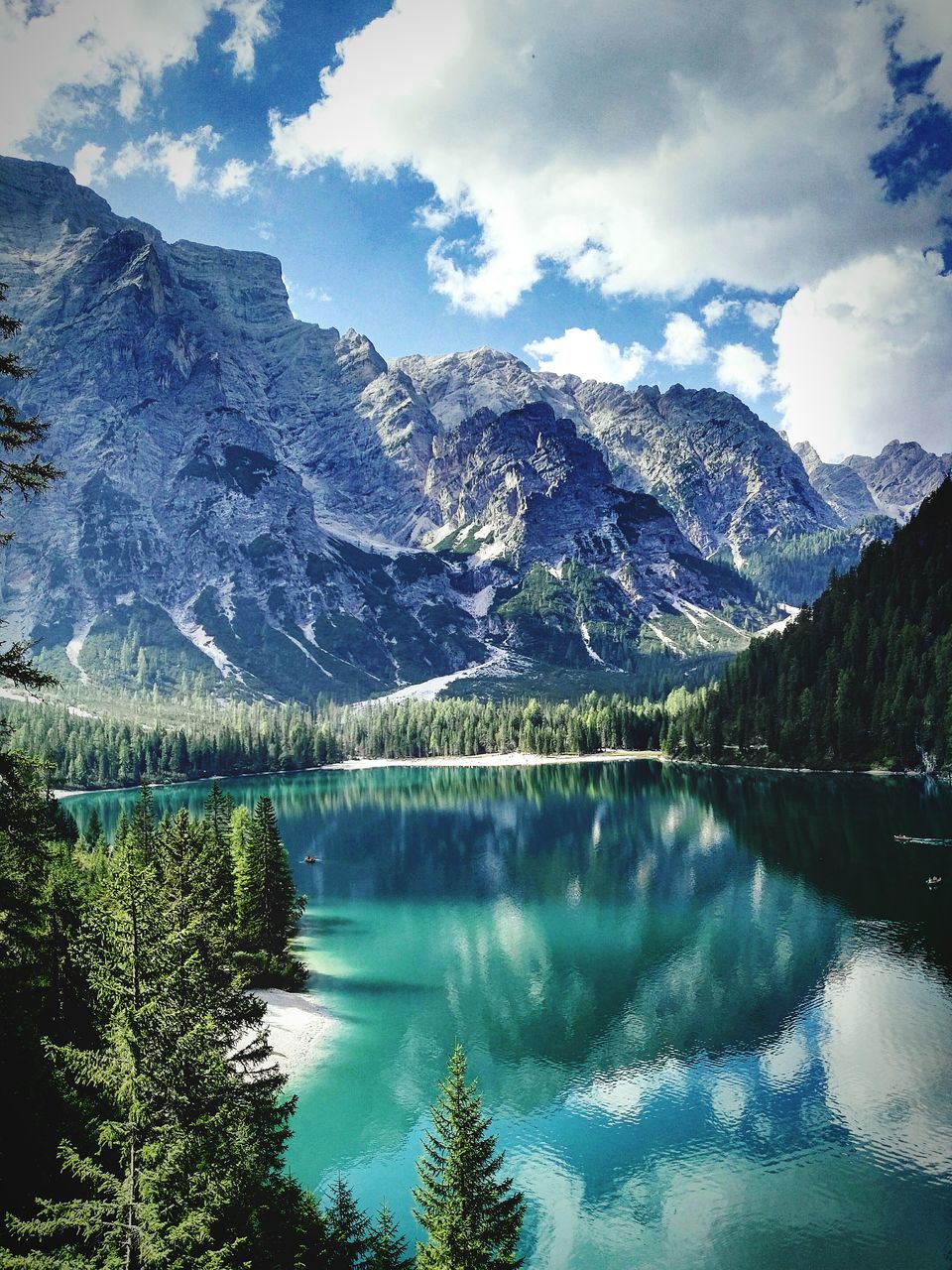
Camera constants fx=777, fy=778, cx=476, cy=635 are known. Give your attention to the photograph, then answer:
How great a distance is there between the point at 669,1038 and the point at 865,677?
138 m

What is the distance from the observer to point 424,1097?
141ft

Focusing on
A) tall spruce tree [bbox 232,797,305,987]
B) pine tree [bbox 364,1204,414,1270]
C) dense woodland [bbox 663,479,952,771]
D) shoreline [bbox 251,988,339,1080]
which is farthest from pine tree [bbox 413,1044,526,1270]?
dense woodland [bbox 663,479,952,771]

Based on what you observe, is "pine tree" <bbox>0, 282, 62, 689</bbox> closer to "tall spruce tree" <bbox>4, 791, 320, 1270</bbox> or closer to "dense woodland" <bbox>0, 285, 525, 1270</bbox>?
"dense woodland" <bbox>0, 285, 525, 1270</bbox>

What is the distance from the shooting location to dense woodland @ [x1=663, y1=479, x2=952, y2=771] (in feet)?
488

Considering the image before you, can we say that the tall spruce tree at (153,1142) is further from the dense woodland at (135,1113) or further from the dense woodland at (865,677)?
the dense woodland at (865,677)

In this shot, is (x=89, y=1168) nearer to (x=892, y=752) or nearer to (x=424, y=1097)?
(x=424, y=1097)

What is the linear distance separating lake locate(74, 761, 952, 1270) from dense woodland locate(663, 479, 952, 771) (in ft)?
170

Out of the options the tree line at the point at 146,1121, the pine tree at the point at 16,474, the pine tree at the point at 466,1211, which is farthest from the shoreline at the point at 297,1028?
the pine tree at the point at 16,474

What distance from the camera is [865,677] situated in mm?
165250

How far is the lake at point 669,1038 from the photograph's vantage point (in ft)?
107

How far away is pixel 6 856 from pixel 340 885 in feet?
273

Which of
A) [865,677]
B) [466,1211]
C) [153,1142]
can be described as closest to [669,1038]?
[466,1211]

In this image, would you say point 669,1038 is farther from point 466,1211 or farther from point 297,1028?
point 466,1211

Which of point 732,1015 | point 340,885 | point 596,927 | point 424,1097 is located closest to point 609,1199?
point 424,1097
